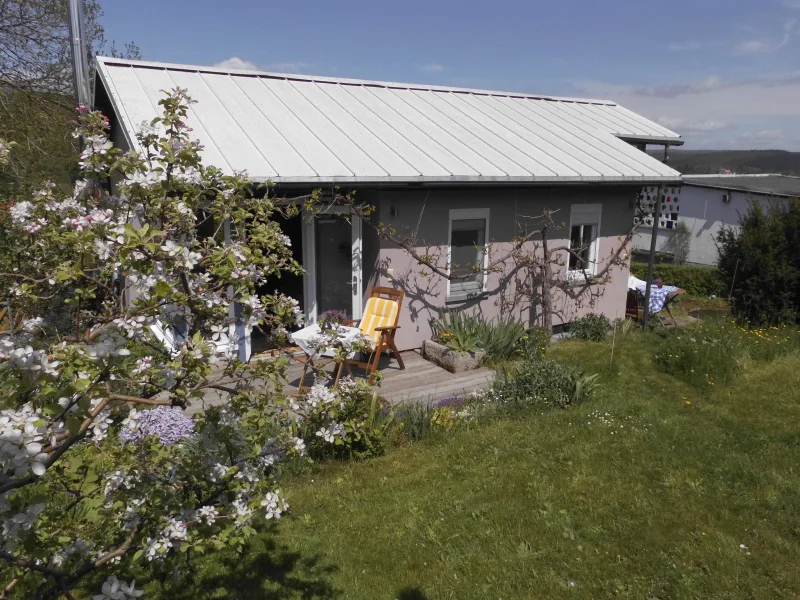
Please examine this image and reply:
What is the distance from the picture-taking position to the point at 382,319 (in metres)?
7.66

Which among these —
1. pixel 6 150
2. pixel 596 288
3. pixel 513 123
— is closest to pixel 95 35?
pixel 513 123

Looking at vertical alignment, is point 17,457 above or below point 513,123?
below

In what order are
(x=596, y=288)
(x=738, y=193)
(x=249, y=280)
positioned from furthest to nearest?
1. (x=738, y=193)
2. (x=596, y=288)
3. (x=249, y=280)

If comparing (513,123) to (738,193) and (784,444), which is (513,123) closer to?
(784,444)

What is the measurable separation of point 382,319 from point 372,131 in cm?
315

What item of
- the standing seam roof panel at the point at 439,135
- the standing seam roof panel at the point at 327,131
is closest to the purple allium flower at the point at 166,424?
the standing seam roof panel at the point at 327,131

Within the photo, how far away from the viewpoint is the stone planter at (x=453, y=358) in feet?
25.3

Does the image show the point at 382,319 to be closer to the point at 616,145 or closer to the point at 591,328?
the point at 591,328

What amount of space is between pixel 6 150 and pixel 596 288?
9.68 meters

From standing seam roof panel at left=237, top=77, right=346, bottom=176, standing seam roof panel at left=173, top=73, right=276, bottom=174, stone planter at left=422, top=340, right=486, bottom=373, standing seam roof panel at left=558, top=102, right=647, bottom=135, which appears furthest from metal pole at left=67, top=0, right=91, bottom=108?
standing seam roof panel at left=558, top=102, right=647, bottom=135

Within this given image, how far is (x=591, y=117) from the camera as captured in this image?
42.1 ft

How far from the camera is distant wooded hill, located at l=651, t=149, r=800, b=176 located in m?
36.2

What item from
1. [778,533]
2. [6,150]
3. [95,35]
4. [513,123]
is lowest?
[778,533]

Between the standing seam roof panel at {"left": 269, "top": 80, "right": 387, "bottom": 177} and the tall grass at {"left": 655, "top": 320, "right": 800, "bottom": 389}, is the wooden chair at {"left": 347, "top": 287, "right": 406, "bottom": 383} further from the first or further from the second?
the tall grass at {"left": 655, "top": 320, "right": 800, "bottom": 389}
